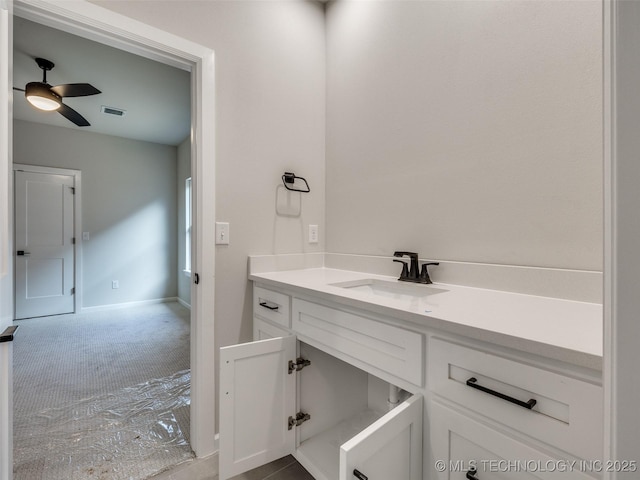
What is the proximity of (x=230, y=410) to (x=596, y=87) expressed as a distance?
1773 millimetres

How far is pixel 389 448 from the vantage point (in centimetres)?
78

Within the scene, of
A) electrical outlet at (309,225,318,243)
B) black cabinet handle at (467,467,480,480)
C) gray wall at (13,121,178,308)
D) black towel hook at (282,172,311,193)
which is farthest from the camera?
gray wall at (13,121,178,308)

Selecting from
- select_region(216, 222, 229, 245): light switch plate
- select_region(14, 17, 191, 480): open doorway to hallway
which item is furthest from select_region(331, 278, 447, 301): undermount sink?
select_region(14, 17, 191, 480): open doorway to hallway

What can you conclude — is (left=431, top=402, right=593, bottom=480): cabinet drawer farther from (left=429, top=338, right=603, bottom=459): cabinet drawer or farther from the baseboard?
the baseboard

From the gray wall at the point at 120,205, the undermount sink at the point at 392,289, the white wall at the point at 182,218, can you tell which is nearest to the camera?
the undermount sink at the point at 392,289

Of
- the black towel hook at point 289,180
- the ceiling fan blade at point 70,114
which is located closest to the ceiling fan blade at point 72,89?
the ceiling fan blade at point 70,114

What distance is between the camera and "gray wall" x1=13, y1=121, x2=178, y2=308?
4.14 m

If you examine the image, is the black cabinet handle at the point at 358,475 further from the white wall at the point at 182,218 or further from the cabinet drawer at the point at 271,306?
the white wall at the point at 182,218

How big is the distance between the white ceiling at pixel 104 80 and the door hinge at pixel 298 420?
3067 millimetres

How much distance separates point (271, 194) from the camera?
181 centimetres

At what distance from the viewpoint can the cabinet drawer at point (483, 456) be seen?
0.64 meters

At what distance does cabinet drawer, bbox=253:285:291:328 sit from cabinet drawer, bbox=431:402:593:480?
80cm

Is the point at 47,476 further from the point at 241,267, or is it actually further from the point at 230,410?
the point at 241,267
